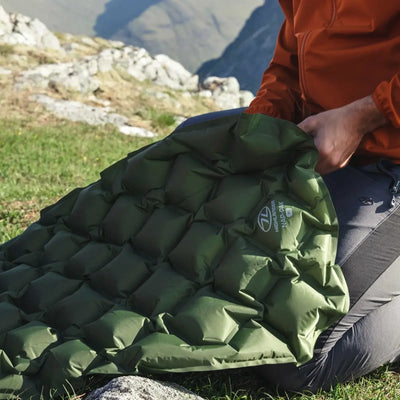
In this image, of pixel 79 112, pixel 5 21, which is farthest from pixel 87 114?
pixel 5 21

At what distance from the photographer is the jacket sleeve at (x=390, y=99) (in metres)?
1.79

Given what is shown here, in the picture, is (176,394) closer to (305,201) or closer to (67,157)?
(305,201)

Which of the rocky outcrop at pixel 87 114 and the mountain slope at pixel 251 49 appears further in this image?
the mountain slope at pixel 251 49

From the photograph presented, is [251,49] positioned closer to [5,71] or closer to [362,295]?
[5,71]

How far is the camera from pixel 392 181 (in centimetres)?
194

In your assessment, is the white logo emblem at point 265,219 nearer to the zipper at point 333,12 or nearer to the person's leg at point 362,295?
the person's leg at point 362,295

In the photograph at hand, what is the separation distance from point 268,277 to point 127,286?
0.48 metres

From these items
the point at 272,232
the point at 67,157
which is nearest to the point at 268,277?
the point at 272,232

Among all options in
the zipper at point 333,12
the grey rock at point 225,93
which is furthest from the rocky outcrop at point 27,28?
the zipper at point 333,12

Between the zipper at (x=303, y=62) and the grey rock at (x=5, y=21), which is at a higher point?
the zipper at (x=303, y=62)

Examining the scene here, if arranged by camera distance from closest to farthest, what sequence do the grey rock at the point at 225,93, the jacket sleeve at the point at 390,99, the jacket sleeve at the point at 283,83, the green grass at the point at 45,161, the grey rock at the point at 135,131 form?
the jacket sleeve at the point at 390,99 → the jacket sleeve at the point at 283,83 → the green grass at the point at 45,161 → the grey rock at the point at 135,131 → the grey rock at the point at 225,93

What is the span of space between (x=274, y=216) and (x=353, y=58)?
63 cm

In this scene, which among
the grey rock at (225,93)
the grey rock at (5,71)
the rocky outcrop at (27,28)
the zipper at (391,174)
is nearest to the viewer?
the zipper at (391,174)

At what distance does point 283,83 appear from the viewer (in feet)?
7.97
